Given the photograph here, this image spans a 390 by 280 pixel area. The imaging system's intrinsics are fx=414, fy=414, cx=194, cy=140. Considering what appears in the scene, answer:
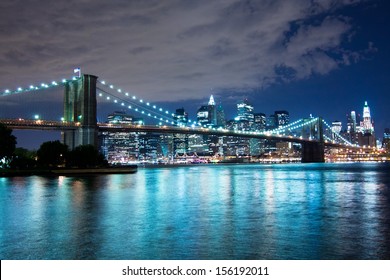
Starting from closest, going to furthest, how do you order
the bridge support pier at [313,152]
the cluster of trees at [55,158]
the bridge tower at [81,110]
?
the cluster of trees at [55,158], the bridge tower at [81,110], the bridge support pier at [313,152]

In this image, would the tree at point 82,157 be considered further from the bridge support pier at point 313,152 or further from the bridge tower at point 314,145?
the bridge support pier at point 313,152

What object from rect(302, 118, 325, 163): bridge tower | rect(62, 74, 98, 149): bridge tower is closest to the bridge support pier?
rect(302, 118, 325, 163): bridge tower

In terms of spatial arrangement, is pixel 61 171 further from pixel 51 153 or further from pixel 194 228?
pixel 194 228

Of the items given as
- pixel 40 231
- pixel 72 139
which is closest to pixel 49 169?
pixel 72 139

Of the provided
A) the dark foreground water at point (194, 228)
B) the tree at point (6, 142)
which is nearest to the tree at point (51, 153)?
the tree at point (6, 142)

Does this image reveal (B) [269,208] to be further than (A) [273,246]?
Yes

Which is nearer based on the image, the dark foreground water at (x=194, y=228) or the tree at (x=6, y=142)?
the dark foreground water at (x=194, y=228)

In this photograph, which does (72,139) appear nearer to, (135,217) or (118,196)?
(118,196)
